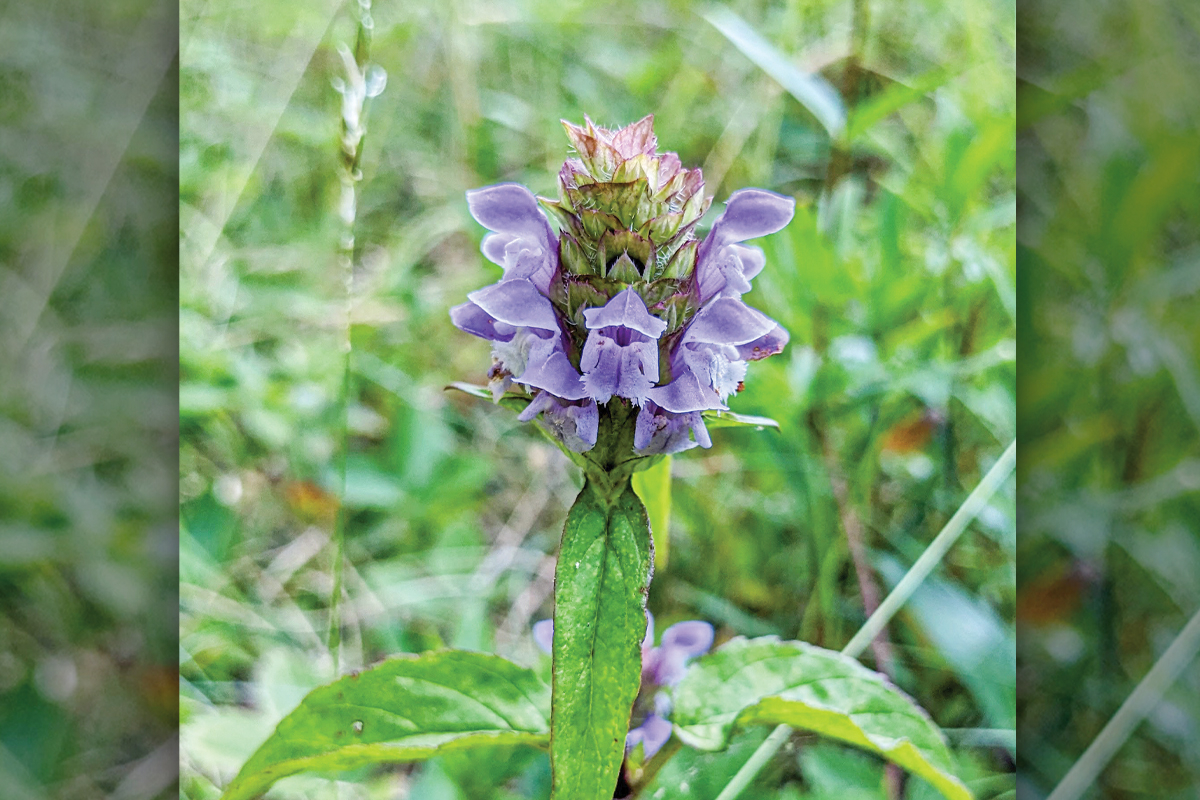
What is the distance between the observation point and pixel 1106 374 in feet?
2.66

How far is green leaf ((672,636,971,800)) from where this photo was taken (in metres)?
0.54

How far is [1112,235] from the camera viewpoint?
814 millimetres

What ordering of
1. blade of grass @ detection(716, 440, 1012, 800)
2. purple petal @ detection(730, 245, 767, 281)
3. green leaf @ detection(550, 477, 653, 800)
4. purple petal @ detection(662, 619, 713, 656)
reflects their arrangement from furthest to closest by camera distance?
blade of grass @ detection(716, 440, 1012, 800) → purple petal @ detection(662, 619, 713, 656) → purple petal @ detection(730, 245, 767, 281) → green leaf @ detection(550, 477, 653, 800)

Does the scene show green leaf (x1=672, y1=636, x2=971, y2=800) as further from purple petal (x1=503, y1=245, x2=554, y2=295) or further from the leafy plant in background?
purple petal (x1=503, y1=245, x2=554, y2=295)

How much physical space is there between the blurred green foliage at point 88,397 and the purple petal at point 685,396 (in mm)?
507

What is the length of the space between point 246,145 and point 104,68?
0.13 metres

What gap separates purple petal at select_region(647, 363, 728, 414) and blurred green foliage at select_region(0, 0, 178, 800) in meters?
0.51

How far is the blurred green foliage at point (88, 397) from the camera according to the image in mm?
738

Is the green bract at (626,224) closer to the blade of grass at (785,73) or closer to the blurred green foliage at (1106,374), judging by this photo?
the blade of grass at (785,73)

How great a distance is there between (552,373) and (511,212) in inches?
4.9

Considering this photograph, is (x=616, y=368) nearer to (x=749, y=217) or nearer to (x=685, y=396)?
(x=685, y=396)

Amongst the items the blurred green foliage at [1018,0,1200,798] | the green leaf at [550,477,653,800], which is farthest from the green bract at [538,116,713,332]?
the blurred green foliage at [1018,0,1200,798]

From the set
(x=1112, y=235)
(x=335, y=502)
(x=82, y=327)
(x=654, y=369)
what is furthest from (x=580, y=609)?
(x=1112, y=235)

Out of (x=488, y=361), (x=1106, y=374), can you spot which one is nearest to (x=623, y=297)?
(x=488, y=361)
